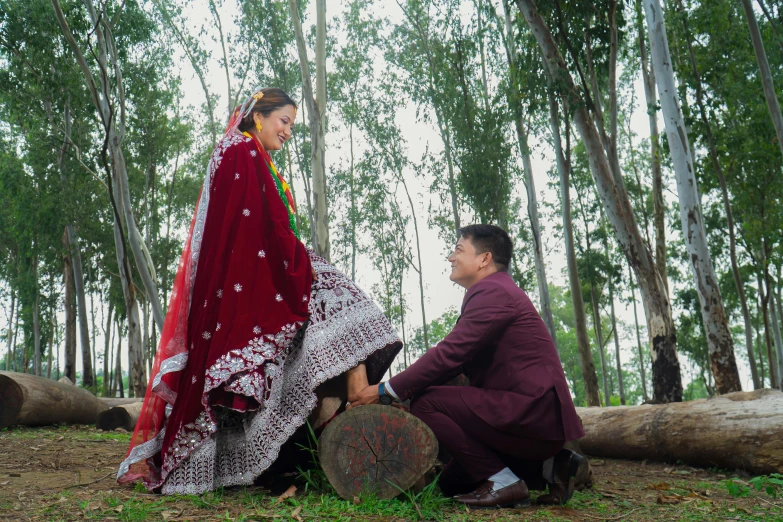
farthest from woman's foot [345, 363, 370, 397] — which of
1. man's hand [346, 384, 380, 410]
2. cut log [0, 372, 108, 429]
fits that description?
cut log [0, 372, 108, 429]

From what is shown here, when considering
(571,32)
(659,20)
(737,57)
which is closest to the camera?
(659,20)

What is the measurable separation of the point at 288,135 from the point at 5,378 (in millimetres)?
5070

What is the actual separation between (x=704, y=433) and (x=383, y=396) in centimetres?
286

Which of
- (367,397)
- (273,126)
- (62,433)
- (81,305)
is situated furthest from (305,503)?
(81,305)

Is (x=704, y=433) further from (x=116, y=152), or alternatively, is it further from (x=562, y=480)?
(x=116, y=152)

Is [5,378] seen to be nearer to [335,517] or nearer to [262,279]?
[262,279]

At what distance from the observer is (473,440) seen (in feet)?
10.2

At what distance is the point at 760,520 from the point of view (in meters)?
2.88

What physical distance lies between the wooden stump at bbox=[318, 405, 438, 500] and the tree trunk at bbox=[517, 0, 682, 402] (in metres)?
7.26

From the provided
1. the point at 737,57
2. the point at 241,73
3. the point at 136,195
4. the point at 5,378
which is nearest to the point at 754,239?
the point at 737,57

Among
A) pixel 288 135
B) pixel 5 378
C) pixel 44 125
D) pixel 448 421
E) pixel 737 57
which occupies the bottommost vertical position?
pixel 448 421

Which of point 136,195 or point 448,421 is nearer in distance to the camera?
point 448,421

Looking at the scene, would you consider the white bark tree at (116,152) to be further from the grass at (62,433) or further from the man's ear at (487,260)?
the man's ear at (487,260)

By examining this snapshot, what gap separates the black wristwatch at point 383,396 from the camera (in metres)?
3.19
